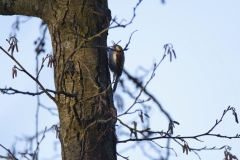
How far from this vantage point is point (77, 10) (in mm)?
3303

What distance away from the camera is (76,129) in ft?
9.82

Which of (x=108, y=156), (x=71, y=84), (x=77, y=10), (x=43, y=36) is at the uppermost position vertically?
(x=43, y=36)

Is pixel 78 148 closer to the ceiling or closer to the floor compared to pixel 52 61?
closer to the floor

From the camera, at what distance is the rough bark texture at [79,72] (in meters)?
2.98

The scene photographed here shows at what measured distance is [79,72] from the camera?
3145mm

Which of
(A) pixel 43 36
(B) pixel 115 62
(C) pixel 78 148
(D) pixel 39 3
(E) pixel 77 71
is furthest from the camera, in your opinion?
(B) pixel 115 62

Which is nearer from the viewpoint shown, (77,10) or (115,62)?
(77,10)

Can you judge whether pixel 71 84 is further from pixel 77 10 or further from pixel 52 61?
pixel 77 10

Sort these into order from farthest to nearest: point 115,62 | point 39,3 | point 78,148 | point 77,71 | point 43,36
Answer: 1. point 115,62
2. point 43,36
3. point 39,3
4. point 77,71
5. point 78,148

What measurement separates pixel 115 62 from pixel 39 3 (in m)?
1.21

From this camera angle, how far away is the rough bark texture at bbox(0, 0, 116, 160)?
9.77 ft

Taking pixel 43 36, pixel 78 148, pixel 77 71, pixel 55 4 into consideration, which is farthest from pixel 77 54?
pixel 43 36

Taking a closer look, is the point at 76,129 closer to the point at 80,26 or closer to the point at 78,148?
the point at 78,148

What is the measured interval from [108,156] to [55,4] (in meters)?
1.08
